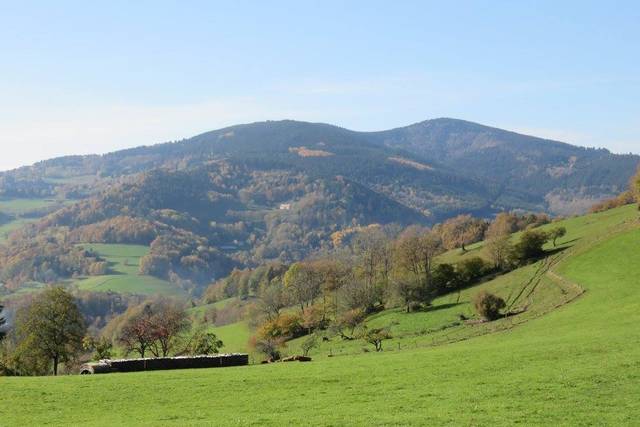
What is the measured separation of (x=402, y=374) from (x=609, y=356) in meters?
10.7

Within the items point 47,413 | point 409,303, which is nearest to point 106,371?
point 47,413

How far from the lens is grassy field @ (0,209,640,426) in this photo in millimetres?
25391

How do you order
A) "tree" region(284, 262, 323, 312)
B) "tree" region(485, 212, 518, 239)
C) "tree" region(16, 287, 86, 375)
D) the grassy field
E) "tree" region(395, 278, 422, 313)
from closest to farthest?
1. the grassy field
2. "tree" region(16, 287, 86, 375)
3. "tree" region(395, 278, 422, 313)
4. "tree" region(284, 262, 323, 312)
5. "tree" region(485, 212, 518, 239)

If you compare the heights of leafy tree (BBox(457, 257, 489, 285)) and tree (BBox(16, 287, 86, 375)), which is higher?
tree (BBox(16, 287, 86, 375))

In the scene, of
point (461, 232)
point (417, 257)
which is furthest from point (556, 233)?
point (461, 232)

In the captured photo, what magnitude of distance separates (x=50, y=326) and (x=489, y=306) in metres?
46.9

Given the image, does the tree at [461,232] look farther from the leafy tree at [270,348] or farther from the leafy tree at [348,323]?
the leafy tree at [270,348]

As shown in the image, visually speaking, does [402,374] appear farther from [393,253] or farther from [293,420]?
[393,253]

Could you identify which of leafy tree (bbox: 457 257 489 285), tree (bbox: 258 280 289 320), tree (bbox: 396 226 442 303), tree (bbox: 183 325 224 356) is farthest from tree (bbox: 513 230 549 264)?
tree (bbox: 183 325 224 356)

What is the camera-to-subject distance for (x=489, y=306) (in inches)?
2970

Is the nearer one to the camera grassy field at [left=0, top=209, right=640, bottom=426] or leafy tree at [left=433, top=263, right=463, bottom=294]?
grassy field at [left=0, top=209, right=640, bottom=426]

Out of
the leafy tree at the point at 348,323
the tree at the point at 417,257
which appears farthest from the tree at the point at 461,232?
the leafy tree at the point at 348,323

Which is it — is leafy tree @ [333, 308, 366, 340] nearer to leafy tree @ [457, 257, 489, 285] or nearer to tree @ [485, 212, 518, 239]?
leafy tree @ [457, 257, 489, 285]

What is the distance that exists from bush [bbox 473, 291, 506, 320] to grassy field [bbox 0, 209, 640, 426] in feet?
94.3
